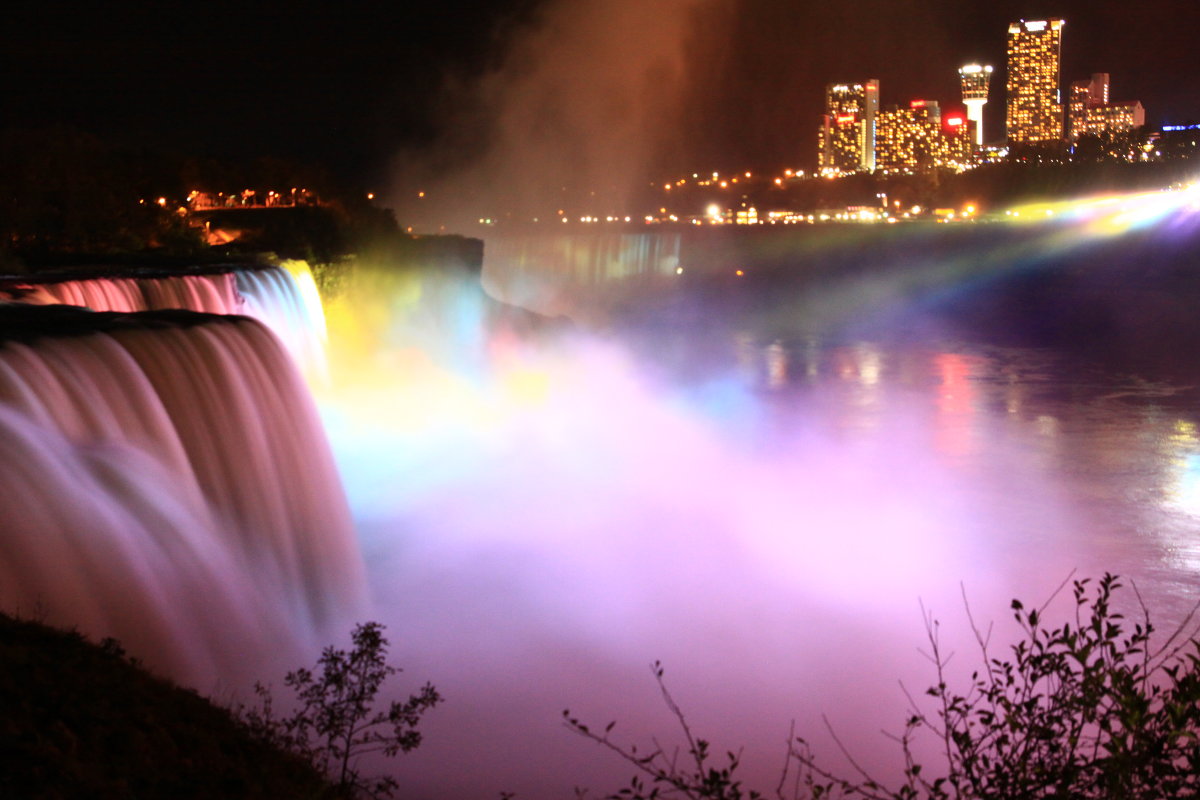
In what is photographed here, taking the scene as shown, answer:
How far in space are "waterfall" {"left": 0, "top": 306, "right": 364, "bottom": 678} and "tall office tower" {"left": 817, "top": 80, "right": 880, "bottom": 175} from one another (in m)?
162

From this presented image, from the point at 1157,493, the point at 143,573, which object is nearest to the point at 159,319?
the point at 143,573

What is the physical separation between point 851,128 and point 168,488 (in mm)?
171191

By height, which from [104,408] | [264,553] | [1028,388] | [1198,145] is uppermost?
[1198,145]

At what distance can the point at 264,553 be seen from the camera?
9.01 m

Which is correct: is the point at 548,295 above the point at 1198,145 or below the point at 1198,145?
below

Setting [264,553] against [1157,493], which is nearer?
[264,553]

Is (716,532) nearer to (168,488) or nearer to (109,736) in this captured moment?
(168,488)

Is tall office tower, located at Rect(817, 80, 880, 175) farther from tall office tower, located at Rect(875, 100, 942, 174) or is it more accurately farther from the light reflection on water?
the light reflection on water

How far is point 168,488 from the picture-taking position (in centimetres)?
793

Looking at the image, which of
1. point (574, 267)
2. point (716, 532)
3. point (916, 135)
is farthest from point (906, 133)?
point (716, 532)

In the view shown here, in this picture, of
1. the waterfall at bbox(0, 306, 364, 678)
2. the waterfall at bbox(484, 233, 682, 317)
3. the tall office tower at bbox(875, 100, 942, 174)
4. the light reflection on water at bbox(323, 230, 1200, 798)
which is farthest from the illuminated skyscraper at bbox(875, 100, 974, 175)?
the waterfall at bbox(0, 306, 364, 678)

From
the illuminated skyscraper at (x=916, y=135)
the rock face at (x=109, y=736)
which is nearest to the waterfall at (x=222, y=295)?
the rock face at (x=109, y=736)

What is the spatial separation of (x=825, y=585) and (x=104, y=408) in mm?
7960

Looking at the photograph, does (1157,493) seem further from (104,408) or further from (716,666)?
(104,408)
